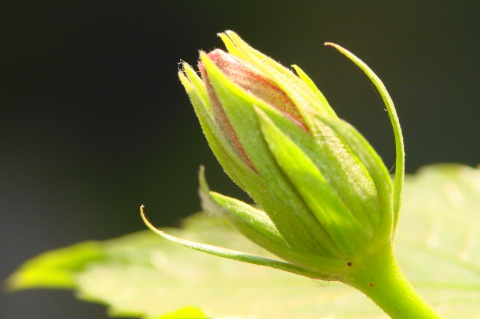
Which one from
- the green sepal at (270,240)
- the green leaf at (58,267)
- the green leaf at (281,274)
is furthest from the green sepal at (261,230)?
the green leaf at (58,267)

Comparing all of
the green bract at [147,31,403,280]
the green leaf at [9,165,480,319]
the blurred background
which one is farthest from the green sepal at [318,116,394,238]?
the blurred background

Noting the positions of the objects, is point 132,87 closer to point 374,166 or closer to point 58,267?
point 58,267

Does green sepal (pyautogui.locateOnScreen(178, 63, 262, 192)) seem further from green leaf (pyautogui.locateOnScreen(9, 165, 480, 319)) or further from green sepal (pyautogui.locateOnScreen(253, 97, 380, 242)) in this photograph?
green leaf (pyautogui.locateOnScreen(9, 165, 480, 319))

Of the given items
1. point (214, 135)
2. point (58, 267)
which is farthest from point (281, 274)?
point (214, 135)

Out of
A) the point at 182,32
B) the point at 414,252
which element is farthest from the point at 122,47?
the point at 414,252

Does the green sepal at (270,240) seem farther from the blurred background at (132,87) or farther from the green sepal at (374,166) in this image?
the blurred background at (132,87)

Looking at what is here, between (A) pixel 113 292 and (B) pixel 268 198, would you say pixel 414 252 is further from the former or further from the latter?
(B) pixel 268 198
